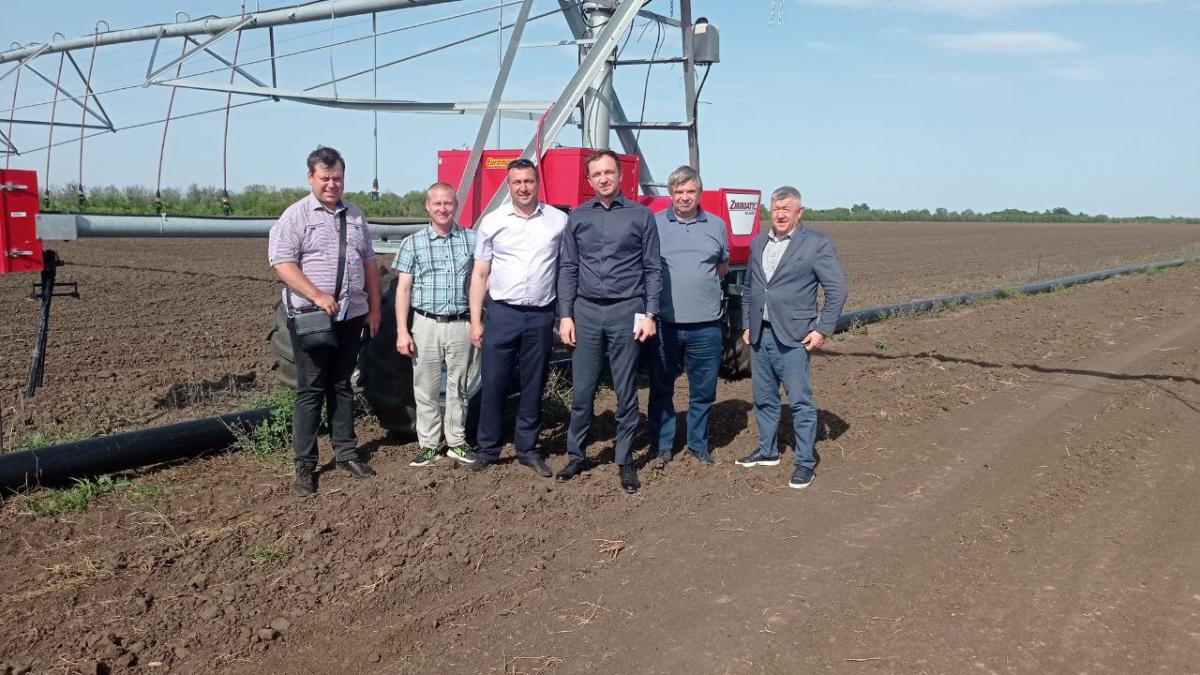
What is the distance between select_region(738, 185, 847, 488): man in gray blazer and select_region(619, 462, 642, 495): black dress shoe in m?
0.86

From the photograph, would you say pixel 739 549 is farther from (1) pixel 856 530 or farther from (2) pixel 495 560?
(2) pixel 495 560

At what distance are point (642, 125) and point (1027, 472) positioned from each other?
3725 millimetres

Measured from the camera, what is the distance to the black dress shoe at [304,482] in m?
4.66

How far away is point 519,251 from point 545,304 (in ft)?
1.05

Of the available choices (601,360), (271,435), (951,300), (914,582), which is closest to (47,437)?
(271,435)

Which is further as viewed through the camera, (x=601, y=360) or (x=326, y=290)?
(x=601, y=360)

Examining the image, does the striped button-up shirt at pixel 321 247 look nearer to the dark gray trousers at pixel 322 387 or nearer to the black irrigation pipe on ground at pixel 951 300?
the dark gray trousers at pixel 322 387

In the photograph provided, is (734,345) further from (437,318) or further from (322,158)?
(322,158)

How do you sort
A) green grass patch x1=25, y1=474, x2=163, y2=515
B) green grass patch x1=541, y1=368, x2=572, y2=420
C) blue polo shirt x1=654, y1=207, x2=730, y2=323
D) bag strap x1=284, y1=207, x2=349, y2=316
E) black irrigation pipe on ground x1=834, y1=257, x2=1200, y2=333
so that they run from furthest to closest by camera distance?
black irrigation pipe on ground x1=834, y1=257, x2=1200, y2=333 < green grass patch x1=541, y1=368, x2=572, y2=420 < blue polo shirt x1=654, y1=207, x2=730, y2=323 < bag strap x1=284, y1=207, x2=349, y2=316 < green grass patch x1=25, y1=474, x2=163, y2=515

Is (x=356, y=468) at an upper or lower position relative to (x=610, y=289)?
lower

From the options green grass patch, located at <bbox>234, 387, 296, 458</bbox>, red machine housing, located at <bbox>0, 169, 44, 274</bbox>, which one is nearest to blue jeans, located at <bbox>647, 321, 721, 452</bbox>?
green grass patch, located at <bbox>234, 387, 296, 458</bbox>

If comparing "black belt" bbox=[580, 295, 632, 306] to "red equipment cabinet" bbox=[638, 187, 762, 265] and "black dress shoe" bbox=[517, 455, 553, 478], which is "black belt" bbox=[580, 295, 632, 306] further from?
"red equipment cabinet" bbox=[638, 187, 762, 265]

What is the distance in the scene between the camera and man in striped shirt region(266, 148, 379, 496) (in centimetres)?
448

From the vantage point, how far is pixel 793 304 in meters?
5.02
